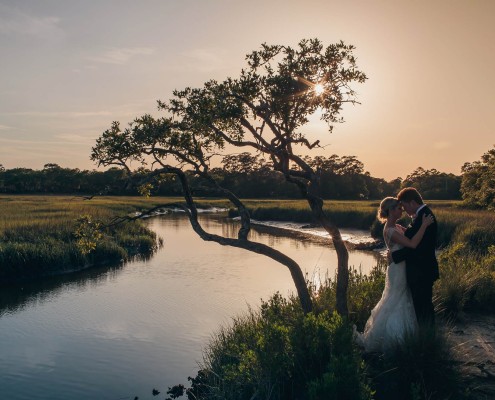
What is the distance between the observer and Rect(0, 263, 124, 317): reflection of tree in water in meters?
18.3

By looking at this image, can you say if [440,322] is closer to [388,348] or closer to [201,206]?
[388,348]

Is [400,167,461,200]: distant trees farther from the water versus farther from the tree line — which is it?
the water

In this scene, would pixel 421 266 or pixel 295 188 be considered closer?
pixel 421 266

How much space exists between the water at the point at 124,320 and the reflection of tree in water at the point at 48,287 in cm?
4

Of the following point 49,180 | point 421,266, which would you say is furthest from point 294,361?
point 49,180

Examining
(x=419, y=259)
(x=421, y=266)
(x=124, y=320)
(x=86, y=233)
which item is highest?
(x=86, y=233)

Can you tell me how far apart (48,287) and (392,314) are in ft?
53.3

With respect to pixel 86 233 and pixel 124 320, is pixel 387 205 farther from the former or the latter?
pixel 124 320

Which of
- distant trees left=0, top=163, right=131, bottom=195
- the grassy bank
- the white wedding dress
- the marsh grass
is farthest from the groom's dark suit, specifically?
distant trees left=0, top=163, right=131, bottom=195

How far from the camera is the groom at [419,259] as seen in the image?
25.3 ft

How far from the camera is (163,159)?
10250 mm

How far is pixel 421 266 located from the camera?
786 cm

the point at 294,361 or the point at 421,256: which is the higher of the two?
the point at 421,256

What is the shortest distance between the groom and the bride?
10 centimetres
